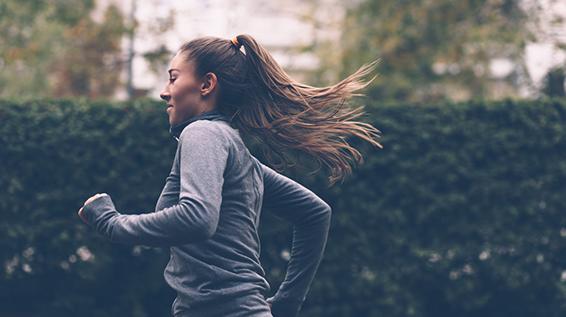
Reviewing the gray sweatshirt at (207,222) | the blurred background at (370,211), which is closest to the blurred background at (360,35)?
the blurred background at (370,211)

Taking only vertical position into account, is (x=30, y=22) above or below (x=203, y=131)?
below

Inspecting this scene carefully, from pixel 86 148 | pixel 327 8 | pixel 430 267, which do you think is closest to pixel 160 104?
pixel 86 148

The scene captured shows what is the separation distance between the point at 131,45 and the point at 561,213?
26.7 feet

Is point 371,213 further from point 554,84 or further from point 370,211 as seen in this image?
point 554,84

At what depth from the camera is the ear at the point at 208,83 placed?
2840 mm

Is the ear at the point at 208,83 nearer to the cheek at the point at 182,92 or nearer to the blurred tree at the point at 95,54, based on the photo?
the cheek at the point at 182,92

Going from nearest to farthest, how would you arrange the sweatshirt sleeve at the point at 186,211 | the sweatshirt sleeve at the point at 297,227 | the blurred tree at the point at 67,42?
the sweatshirt sleeve at the point at 186,211
the sweatshirt sleeve at the point at 297,227
the blurred tree at the point at 67,42

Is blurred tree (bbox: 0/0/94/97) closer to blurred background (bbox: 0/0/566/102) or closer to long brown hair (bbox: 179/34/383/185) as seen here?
blurred background (bbox: 0/0/566/102)

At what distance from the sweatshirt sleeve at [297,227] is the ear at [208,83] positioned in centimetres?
35

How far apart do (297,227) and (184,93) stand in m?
0.64

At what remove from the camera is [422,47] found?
14328mm

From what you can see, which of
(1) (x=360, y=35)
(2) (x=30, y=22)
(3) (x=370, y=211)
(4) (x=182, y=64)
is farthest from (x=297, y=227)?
(1) (x=360, y=35)

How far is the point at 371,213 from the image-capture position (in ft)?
25.2

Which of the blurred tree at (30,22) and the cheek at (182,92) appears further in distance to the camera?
the blurred tree at (30,22)
